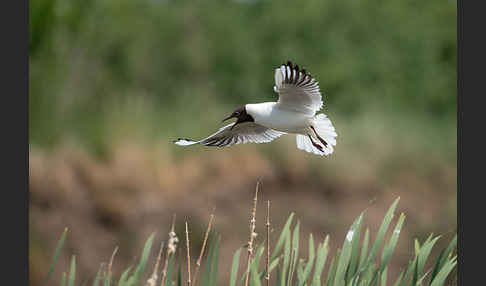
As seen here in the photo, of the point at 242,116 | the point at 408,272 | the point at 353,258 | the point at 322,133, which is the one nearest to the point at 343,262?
Result: the point at 353,258

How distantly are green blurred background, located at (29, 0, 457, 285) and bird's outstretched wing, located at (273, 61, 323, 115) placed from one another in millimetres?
2661

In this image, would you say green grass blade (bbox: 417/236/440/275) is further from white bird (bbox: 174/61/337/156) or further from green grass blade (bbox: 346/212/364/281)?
white bird (bbox: 174/61/337/156)

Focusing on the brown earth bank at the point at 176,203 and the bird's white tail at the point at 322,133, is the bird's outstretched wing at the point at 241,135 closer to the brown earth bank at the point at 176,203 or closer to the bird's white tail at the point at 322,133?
the bird's white tail at the point at 322,133

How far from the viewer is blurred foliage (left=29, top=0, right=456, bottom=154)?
4.18 m

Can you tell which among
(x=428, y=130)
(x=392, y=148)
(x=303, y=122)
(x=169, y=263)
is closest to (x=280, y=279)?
(x=169, y=263)

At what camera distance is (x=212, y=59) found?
17.0 feet

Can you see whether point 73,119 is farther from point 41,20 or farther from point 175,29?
point 175,29

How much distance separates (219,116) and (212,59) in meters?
0.87

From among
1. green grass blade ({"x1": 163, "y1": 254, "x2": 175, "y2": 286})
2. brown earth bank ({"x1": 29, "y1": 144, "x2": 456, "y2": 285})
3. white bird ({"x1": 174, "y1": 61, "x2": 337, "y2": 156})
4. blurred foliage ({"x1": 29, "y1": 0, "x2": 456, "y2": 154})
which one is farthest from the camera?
blurred foliage ({"x1": 29, "y1": 0, "x2": 456, "y2": 154})

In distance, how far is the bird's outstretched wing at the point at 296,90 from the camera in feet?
3.85

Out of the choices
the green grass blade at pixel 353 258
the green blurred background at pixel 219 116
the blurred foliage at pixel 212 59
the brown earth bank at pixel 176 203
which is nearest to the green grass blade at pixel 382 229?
the green grass blade at pixel 353 258

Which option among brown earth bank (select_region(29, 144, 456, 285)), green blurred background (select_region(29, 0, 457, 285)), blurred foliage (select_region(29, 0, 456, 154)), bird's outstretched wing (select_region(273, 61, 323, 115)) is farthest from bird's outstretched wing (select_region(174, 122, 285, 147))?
blurred foliage (select_region(29, 0, 456, 154))

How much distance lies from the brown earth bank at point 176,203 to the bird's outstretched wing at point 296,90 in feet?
8.12

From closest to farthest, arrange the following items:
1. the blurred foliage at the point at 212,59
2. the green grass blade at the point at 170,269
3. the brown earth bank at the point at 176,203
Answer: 1. the green grass blade at the point at 170,269
2. the brown earth bank at the point at 176,203
3. the blurred foliage at the point at 212,59
